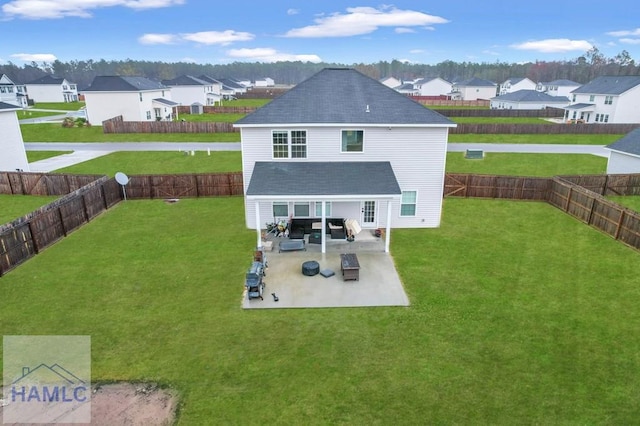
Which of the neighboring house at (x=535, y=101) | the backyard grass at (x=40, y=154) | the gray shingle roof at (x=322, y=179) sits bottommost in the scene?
the backyard grass at (x=40, y=154)

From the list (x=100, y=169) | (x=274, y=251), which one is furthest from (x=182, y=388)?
(x=100, y=169)

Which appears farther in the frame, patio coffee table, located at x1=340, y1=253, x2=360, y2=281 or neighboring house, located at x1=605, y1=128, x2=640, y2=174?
neighboring house, located at x1=605, y1=128, x2=640, y2=174

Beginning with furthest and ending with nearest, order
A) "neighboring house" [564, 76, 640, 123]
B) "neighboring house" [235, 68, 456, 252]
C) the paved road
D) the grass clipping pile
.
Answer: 1. "neighboring house" [564, 76, 640, 123]
2. the paved road
3. "neighboring house" [235, 68, 456, 252]
4. the grass clipping pile

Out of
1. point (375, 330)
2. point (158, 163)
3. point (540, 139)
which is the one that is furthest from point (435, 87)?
point (375, 330)

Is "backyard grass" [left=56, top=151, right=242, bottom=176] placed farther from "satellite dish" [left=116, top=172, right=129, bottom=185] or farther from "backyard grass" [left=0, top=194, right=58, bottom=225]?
"satellite dish" [left=116, top=172, right=129, bottom=185]

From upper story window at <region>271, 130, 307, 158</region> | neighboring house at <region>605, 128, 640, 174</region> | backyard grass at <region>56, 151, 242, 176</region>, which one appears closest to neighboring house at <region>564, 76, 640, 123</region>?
neighboring house at <region>605, 128, 640, 174</region>

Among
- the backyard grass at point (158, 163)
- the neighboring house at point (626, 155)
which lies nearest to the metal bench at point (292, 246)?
the backyard grass at point (158, 163)

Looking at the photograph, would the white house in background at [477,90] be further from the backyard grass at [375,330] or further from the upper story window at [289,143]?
the upper story window at [289,143]
